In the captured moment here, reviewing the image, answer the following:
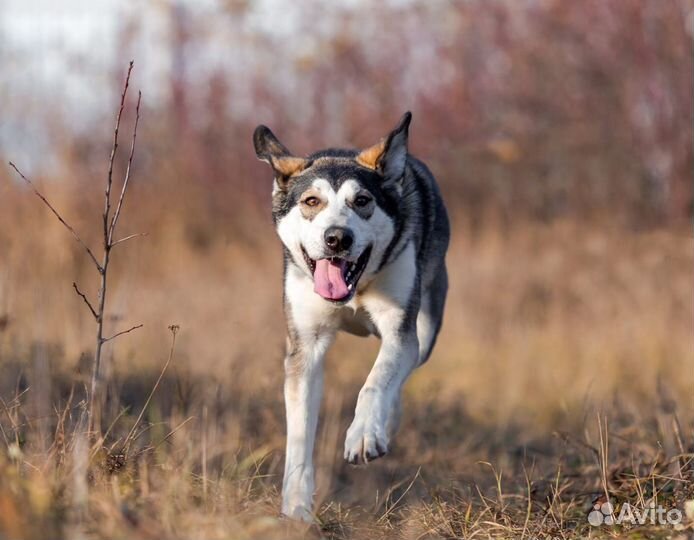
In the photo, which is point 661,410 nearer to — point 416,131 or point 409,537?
point 409,537

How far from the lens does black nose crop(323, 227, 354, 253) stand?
4.55 m

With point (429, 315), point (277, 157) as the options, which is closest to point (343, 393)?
point (429, 315)

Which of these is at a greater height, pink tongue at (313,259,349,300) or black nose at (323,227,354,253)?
black nose at (323,227,354,253)

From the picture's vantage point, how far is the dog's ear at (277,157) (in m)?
5.12

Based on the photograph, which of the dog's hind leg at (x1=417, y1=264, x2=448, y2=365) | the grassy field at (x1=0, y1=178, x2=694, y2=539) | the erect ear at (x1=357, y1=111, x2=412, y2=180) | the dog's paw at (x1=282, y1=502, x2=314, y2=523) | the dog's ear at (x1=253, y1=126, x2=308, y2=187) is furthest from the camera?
the dog's hind leg at (x1=417, y1=264, x2=448, y2=365)

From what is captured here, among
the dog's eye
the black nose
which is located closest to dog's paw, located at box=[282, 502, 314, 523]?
the black nose

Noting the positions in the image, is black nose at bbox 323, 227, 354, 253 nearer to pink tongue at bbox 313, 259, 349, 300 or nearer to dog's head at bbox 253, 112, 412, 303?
dog's head at bbox 253, 112, 412, 303

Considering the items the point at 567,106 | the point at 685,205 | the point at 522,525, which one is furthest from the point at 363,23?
the point at 522,525

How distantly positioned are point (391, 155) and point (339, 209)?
20.5 inches

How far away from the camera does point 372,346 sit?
10.2 m

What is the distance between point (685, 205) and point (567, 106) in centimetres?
182

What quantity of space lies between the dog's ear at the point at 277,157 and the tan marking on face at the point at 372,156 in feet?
0.95

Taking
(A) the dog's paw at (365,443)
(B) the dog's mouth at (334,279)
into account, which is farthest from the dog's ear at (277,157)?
(A) the dog's paw at (365,443)

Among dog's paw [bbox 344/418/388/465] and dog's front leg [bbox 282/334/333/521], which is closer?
dog's paw [bbox 344/418/388/465]
